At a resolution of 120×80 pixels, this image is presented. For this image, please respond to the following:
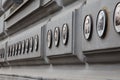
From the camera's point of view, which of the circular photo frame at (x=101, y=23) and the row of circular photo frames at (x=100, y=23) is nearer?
the row of circular photo frames at (x=100, y=23)

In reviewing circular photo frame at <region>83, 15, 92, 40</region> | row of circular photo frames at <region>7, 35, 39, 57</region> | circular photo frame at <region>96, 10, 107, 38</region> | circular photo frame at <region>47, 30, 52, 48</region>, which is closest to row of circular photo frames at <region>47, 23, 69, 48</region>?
circular photo frame at <region>47, 30, 52, 48</region>

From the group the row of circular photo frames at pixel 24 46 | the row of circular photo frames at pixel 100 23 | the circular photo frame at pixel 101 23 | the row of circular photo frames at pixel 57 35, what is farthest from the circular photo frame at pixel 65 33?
the row of circular photo frames at pixel 24 46

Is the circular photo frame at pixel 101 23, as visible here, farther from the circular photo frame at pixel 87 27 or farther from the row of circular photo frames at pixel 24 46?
the row of circular photo frames at pixel 24 46

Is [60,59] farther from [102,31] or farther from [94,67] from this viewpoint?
[102,31]

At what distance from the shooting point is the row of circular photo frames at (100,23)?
217 cm

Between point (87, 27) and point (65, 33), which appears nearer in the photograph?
point (87, 27)

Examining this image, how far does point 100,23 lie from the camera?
2.41 metres

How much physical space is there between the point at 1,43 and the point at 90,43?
16.8 feet

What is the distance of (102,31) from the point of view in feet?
7.78

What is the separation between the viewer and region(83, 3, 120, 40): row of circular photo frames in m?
2.17

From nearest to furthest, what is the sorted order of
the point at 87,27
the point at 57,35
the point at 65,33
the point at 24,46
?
the point at 87,27 → the point at 65,33 → the point at 57,35 → the point at 24,46

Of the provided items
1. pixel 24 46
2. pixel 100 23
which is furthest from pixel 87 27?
pixel 24 46

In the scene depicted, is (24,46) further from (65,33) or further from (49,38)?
(65,33)

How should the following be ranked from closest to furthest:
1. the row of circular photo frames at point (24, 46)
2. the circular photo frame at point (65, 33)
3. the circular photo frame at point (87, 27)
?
the circular photo frame at point (87, 27), the circular photo frame at point (65, 33), the row of circular photo frames at point (24, 46)
